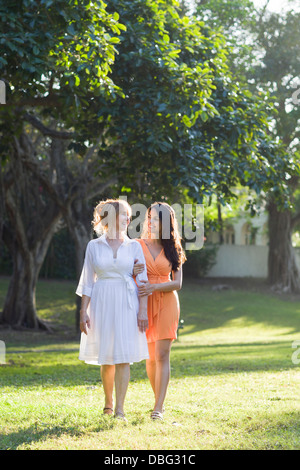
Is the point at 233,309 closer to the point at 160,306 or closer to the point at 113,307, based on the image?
the point at 160,306

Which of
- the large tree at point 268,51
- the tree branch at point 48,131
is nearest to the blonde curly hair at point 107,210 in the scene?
the tree branch at point 48,131

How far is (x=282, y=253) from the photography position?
31.9 meters

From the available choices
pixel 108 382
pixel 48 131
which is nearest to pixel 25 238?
pixel 48 131

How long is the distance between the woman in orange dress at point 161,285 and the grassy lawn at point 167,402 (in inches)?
18.6

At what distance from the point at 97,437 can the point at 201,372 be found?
5.29m

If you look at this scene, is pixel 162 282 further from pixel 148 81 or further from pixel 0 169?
pixel 0 169

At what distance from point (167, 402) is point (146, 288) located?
1523 millimetres

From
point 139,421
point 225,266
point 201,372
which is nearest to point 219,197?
point 201,372

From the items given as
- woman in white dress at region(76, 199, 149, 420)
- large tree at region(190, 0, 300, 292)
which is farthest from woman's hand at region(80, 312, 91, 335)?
large tree at region(190, 0, 300, 292)

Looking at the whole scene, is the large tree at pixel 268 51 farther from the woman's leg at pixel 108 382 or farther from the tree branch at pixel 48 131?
the woman's leg at pixel 108 382


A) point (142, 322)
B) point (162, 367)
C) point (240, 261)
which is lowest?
point (162, 367)

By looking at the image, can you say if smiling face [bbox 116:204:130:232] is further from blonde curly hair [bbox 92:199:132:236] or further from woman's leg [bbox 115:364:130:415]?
woman's leg [bbox 115:364:130:415]

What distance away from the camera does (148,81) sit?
10.9 meters

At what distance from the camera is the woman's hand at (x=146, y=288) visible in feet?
19.5
